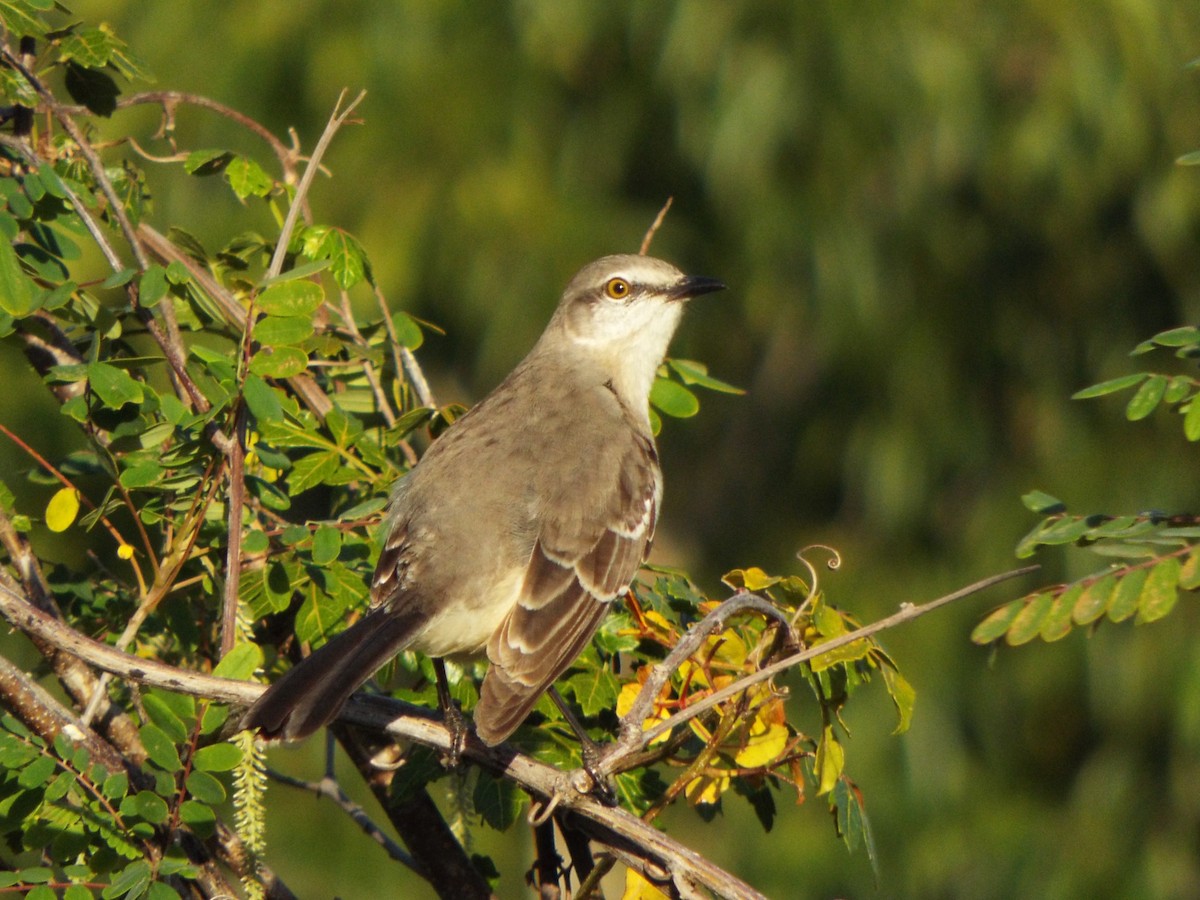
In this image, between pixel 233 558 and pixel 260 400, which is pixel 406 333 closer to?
pixel 260 400

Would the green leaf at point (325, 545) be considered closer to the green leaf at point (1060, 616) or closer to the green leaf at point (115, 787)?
the green leaf at point (115, 787)

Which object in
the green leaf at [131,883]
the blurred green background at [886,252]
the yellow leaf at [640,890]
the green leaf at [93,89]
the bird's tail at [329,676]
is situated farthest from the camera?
the blurred green background at [886,252]

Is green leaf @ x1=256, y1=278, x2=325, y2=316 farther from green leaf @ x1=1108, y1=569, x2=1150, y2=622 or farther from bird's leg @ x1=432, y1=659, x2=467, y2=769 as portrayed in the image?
green leaf @ x1=1108, y1=569, x2=1150, y2=622

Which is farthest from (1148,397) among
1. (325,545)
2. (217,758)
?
(217,758)

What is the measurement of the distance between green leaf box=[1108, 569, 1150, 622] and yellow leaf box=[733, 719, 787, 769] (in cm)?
65

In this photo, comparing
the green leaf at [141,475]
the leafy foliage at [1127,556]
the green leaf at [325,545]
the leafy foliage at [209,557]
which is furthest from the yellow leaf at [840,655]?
the green leaf at [141,475]

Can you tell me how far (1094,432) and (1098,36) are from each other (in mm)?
2250

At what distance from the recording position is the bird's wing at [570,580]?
3.20 metres

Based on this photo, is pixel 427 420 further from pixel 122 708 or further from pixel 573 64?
pixel 573 64

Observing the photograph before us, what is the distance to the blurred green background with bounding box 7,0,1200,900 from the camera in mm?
8062

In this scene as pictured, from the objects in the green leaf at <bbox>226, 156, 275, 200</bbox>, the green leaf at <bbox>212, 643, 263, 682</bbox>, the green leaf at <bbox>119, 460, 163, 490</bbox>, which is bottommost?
the green leaf at <bbox>212, 643, 263, 682</bbox>

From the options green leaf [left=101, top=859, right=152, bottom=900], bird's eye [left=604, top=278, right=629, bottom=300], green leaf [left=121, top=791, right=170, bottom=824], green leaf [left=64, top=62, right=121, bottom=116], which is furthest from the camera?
bird's eye [left=604, top=278, right=629, bottom=300]

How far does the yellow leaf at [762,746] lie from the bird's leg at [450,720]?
53cm

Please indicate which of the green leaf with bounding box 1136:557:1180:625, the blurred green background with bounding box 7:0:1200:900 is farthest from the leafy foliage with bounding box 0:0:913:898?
the blurred green background with bounding box 7:0:1200:900
